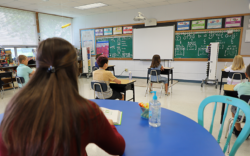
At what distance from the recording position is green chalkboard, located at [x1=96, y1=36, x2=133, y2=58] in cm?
715

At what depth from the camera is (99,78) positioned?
2861mm

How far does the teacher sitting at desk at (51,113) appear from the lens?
23.4 inches

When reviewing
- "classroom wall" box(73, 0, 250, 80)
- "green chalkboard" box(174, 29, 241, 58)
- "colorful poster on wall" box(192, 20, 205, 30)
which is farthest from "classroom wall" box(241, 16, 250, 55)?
"colorful poster on wall" box(192, 20, 205, 30)

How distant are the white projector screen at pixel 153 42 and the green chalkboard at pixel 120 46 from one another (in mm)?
252

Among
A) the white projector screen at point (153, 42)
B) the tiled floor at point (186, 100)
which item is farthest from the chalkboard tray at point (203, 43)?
Answer: the tiled floor at point (186, 100)

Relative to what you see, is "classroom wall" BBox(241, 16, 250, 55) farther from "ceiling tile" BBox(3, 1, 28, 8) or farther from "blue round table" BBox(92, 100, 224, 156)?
"ceiling tile" BBox(3, 1, 28, 8)

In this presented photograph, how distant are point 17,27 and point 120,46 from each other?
405 centimetres

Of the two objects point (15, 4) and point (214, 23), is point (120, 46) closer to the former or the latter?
point (214, 23)

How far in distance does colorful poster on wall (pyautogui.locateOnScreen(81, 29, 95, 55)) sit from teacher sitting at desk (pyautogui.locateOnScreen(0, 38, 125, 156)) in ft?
24.8

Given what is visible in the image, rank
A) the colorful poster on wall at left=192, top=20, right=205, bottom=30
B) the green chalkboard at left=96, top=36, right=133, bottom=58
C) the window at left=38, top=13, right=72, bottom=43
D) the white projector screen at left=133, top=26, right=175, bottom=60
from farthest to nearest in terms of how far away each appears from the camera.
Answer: the green chalkboard at left=96, top=36, right=133, bottom=58 < the window at left=38, top=13, right=72, bottom=43 < the white projector screen at left=133, top=26, right=175, bottom=60 < the colorful poster on wall at left=192, top=20, right=205, bottom=30

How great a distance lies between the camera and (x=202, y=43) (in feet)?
18.9

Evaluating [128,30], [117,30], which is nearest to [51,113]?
[128,30]

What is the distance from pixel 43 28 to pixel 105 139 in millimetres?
7524

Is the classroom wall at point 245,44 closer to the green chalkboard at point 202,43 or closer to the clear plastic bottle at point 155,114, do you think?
the green chalkboard at point 202,43
